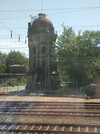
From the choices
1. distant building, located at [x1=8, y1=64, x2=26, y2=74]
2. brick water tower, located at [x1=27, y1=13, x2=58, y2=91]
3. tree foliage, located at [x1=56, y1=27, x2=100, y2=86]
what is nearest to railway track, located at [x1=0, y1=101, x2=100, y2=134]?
tree foliage, located at [x1=56, y1=27, x2=100, y2=86]

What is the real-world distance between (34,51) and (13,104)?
20.7 m

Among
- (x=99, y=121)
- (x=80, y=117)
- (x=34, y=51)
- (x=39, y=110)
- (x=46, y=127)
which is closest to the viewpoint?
(x=46, y=127)

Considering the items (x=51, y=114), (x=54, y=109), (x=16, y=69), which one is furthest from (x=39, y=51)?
(x=16, y=69)

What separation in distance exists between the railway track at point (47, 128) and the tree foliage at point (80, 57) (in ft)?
61.3

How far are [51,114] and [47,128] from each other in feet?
7.11

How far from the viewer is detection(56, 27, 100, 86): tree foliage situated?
27359mm

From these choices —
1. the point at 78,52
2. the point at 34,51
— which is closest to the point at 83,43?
the point at 78,52

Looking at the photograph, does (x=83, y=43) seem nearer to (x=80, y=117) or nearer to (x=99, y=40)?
(x=99, y=40)

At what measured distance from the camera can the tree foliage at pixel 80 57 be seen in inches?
1077

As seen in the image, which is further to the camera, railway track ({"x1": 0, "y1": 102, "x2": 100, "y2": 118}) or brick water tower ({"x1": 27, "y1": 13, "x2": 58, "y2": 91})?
brick water tower ({"x1": 27, "y1": 13, "x2": 58, "y2": 91})

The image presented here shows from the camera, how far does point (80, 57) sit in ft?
89.3

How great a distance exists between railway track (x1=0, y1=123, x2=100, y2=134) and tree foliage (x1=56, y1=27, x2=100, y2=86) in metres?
18.7

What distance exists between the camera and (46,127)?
9.19 metres

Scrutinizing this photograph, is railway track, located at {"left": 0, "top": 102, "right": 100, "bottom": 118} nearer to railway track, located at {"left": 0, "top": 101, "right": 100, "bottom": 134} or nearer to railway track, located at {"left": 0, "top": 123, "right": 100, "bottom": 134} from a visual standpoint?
railway track, located at {"left": 0, "top": 101, "right": 100, "bottom": 134}
